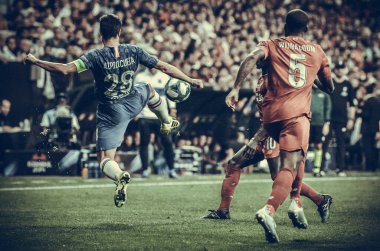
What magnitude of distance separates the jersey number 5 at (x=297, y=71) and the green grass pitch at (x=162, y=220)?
1535 mm

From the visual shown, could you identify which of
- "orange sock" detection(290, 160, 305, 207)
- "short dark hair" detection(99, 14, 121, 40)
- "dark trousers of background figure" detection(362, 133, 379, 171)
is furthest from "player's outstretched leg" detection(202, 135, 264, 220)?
"dark trousers of background figure" detection(362, 133, 379, 171)

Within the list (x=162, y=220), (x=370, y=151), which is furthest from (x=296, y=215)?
(x=370, y=151)

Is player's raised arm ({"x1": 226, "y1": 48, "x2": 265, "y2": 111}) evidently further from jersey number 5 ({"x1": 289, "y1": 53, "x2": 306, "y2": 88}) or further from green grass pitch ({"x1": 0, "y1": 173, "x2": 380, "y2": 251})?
green grass pitch ({"x1": 0, "y1": 173, "x2": 380, "y2": 251})

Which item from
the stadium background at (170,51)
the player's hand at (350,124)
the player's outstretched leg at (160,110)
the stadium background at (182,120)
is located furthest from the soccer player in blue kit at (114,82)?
the player's hand at (350,124)

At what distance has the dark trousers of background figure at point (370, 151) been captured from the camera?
73.9 ft

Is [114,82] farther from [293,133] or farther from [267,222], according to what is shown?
[267,222]

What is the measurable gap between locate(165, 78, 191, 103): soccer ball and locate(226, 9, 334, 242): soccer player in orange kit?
7.47 ft

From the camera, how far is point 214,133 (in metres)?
21.6

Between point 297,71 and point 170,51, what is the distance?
13313mm

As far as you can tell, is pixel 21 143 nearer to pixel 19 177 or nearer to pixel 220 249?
pixel 19 177

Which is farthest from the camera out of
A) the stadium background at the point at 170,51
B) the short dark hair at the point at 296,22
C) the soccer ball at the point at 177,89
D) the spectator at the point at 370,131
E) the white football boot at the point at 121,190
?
the spectator at the point at 370,131

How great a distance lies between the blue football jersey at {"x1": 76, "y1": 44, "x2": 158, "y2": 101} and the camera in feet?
31.3

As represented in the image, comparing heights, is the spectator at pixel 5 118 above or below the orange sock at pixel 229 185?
above

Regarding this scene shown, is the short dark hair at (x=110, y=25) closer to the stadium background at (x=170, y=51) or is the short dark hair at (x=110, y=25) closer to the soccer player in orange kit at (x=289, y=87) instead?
the soccer player in orange kit at (x=289, y=87)
